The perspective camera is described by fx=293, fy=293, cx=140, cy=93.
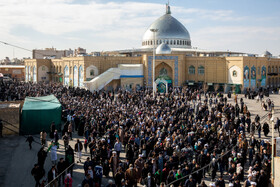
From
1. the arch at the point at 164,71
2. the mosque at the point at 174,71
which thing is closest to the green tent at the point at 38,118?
A: the mosque at the point at 174,71

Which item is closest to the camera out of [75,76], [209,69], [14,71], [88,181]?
[88,181]

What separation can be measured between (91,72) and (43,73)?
45.4 ft

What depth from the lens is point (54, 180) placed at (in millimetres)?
9555

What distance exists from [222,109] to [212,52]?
24347mm

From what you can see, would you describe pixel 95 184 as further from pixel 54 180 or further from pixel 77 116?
pixel 77 116

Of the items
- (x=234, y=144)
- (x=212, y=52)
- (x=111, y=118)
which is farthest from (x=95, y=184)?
(x=212, y=52)

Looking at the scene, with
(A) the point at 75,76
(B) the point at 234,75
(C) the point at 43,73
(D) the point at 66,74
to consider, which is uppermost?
(C) the point at 43,73

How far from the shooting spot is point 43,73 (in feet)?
164

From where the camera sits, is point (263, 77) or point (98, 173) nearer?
point (98, 173)

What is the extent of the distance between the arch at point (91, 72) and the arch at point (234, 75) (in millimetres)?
17863

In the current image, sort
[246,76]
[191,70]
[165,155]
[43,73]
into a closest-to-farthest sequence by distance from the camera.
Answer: [165,155] < [246,76] < [191,70] < [43,73]

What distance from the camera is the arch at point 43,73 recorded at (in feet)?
163

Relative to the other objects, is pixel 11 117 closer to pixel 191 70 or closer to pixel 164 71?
pixel 164 71

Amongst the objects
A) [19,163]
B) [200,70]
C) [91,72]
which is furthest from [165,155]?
[91,72]
